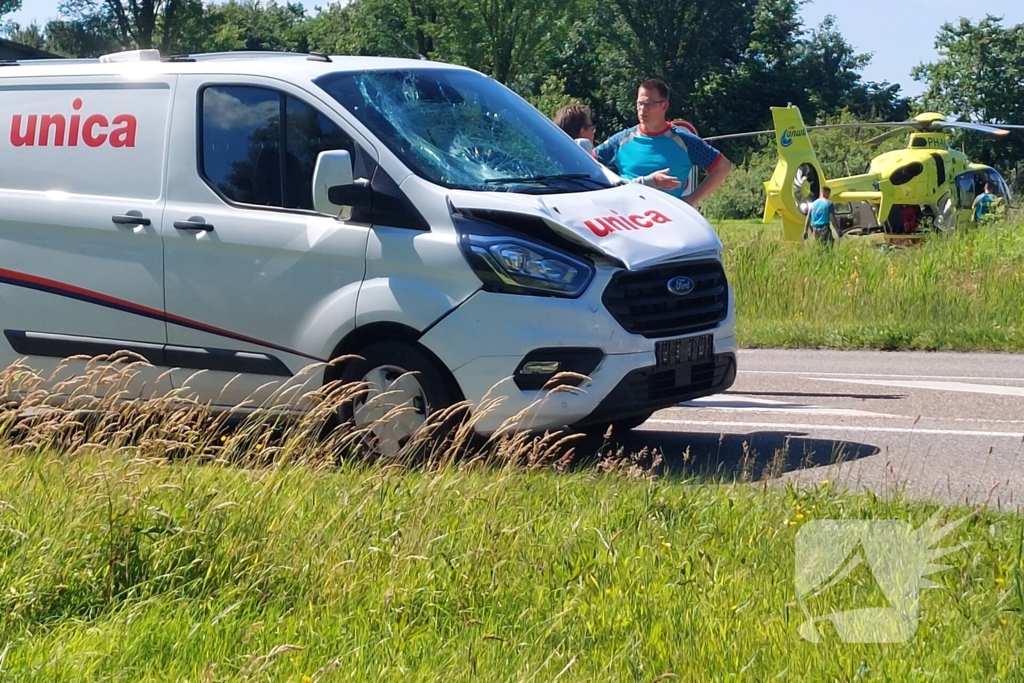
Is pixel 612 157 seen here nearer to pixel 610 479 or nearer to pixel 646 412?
pixel 646 412

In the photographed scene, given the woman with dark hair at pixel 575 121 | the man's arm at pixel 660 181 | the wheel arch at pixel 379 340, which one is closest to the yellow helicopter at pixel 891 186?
the woman with dark hair at pixel 575 121

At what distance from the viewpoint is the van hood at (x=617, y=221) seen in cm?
674

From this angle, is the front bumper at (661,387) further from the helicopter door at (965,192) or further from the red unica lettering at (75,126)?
the helicopter door at (965,192)

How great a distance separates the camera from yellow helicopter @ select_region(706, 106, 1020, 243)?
1084 inches

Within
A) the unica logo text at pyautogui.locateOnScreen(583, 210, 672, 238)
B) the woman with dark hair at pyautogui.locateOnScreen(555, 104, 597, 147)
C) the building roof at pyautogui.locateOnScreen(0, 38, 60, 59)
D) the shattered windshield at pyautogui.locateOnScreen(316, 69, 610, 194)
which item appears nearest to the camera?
the unica logo text at pyautogui.locateOnScreen(583, 210, 672, 238)

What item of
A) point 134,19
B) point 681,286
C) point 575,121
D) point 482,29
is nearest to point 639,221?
point 681,286

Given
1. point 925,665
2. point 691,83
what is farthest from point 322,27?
point 925,665

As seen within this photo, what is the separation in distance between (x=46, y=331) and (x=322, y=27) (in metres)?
100

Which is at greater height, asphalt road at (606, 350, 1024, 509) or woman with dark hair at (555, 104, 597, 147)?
woman with dark hair at (555, 104, 597, 147)

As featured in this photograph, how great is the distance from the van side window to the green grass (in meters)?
6.52

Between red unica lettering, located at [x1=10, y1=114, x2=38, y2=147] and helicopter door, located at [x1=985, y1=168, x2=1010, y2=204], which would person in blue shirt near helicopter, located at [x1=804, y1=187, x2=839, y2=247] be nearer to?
helicopter door, located at [x1=985, y1=168, x2=1010, y2=204]

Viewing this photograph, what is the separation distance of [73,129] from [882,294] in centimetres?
872

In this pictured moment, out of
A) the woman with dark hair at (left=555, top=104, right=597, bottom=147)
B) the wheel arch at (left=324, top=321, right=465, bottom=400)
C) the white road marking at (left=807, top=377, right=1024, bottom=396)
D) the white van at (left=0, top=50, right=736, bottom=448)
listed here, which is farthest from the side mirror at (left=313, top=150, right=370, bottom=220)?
the white road marking at (left=807, top=377, right=1024, bottom=396)

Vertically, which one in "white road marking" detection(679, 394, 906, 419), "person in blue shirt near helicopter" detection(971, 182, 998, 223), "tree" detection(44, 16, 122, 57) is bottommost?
"white road marking" detection(679, 394, 906, 419)
